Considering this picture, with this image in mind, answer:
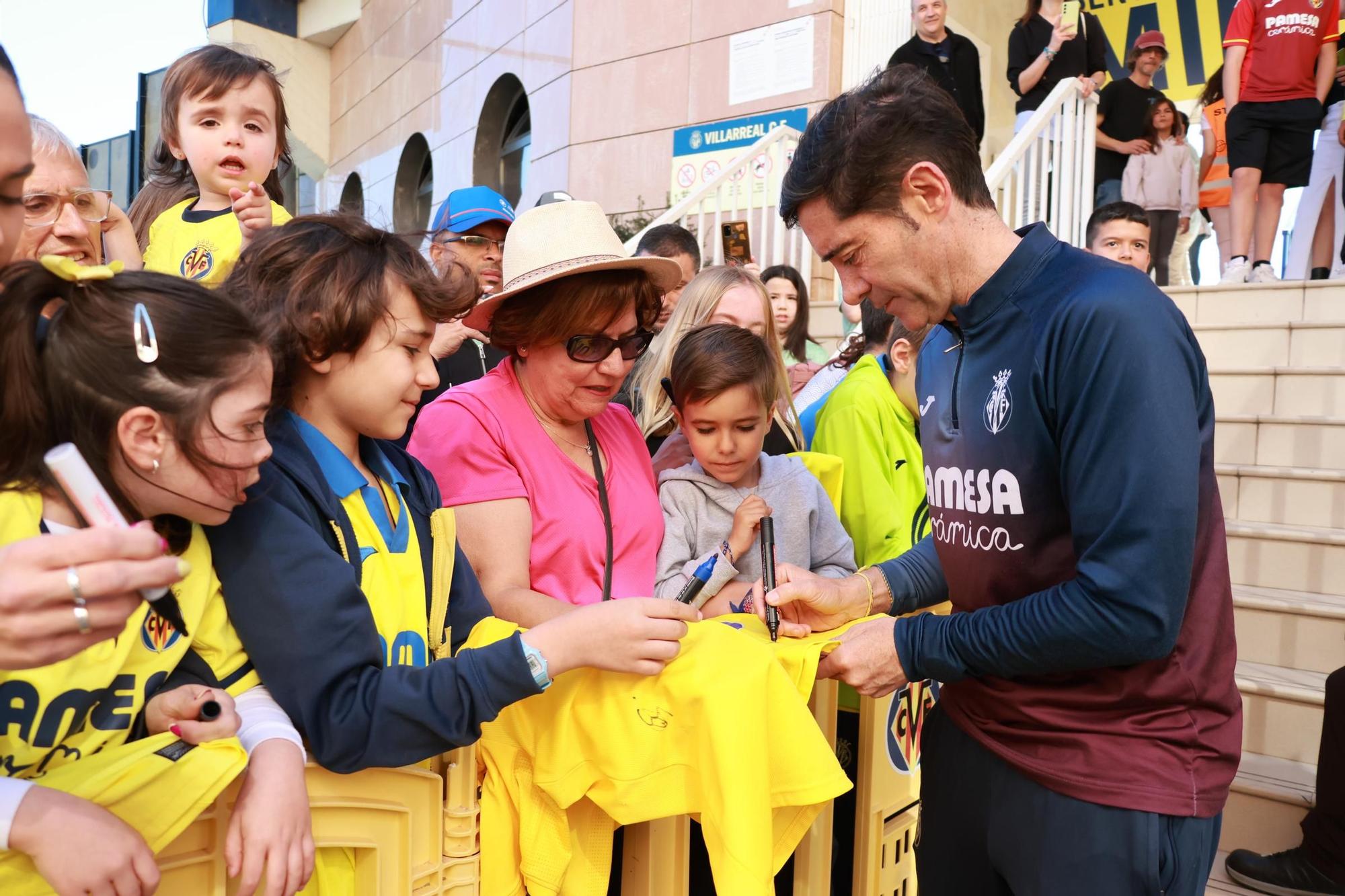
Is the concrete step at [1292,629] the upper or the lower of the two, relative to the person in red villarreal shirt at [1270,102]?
lower

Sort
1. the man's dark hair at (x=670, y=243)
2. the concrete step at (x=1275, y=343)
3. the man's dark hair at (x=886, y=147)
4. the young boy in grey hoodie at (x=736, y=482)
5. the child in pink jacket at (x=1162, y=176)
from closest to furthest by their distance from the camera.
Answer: the man's dark hair at (x=886, y=147)
the young boy in grey hoodie at (x=736, y=482)
the man's dark hair at (x=670, y=243)
the concrete step at (x=1275, y=343)
the child in pink jacket at (x=1162, y=176)

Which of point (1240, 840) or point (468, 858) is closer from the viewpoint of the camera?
point (468, 858)

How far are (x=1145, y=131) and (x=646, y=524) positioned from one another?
7070 millimetres

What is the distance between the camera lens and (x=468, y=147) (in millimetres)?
15031

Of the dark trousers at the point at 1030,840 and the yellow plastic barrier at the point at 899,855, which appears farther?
the yellow plastic barrier at the point at 899,855

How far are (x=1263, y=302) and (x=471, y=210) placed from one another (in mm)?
4664

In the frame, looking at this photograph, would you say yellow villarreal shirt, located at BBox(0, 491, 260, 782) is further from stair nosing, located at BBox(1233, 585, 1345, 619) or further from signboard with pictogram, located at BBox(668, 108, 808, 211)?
signboard with pictogram, located at BBox(668, 108, 808, 211)

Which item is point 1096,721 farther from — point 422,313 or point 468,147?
point 468,147

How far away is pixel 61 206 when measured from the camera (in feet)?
7.90

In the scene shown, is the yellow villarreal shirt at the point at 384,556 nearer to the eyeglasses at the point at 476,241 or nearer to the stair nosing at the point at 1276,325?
the eyeglasses at the point at 476,241

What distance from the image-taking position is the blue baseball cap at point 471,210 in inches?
146

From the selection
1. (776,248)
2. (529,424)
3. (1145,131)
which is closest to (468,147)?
(776,248)

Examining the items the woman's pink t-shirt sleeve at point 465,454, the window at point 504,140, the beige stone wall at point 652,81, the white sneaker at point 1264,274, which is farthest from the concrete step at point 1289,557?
the window at point 504,140

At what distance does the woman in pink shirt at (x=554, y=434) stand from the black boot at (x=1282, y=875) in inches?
100
